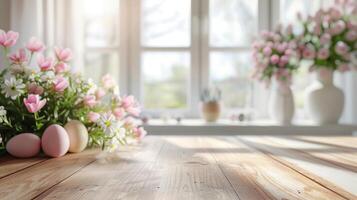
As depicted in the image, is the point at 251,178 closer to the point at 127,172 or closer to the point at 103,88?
the point at 127,172

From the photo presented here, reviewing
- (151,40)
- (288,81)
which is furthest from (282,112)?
(151,40)

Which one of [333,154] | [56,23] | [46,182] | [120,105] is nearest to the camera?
[46,182]

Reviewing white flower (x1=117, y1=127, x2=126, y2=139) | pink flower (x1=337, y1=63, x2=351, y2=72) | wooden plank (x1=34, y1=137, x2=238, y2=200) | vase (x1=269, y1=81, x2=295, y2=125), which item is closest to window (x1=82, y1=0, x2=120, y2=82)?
vase (x1=269, y1=81, x2=295, y2=125)

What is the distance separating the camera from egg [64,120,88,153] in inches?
38.4

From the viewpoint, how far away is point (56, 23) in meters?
2.27

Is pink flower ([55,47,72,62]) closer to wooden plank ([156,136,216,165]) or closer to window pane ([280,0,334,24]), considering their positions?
wooden plank ([156,136,216,165])

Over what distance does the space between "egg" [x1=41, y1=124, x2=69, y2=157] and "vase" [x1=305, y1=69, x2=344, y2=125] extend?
185cm

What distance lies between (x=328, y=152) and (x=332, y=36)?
1.42 meters

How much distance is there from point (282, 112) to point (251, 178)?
5.91 feet

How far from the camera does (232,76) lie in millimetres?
2771

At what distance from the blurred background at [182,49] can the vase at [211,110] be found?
287mm

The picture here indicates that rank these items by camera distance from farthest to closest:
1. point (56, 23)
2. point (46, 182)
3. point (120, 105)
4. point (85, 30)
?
point (85, 30) < point (56, 23) < point (120, 105) < point (46, 182)

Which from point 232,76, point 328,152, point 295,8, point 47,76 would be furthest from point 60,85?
point 295,8

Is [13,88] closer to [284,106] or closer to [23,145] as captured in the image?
[23,145]
